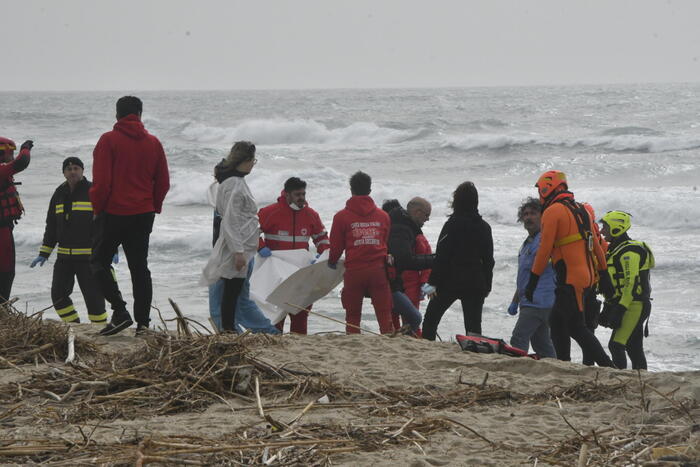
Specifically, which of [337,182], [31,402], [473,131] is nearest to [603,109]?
[473,131]

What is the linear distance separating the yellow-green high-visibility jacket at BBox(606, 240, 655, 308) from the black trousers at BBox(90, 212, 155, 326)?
3655 millimetres

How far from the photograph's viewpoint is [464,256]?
735 cm

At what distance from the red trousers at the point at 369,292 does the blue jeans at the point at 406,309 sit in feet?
1.09

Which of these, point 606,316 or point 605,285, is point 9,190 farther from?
point 606,316

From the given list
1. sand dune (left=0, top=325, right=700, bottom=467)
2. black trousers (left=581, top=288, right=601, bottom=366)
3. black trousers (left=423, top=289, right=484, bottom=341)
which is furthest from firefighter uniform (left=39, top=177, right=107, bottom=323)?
black trousers (left=581, top=288, right=601, bottom=366)

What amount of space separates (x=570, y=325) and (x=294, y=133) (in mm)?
41920

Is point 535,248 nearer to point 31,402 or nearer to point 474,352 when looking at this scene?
point 474,352

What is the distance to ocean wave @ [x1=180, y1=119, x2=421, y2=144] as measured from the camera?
44688mm

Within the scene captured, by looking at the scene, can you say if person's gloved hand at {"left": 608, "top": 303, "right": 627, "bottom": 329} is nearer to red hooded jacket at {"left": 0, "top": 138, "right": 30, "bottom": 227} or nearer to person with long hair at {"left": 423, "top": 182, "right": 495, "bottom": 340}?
person with long hair at {"left": 423, "top": 182, "right": 495, "bottom": 340}

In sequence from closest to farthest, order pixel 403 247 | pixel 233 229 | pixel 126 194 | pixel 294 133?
pixel 126 194 < pixel 233 229 < pixel 403 247 < pixel 294 133

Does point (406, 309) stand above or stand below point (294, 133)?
below

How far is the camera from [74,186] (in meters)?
7.88

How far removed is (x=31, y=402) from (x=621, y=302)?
4.75 metres

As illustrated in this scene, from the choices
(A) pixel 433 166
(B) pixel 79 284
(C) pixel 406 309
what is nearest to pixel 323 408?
(C) pixel 406 309
